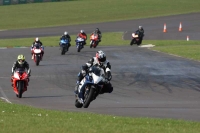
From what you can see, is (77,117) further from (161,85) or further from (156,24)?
(156,24)

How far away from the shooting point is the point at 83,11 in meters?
74.6

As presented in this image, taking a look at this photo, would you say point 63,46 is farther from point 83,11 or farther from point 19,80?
point 83,11

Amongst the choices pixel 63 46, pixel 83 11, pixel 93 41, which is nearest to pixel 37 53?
pixel 63 46

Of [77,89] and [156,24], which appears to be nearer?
[77,89]

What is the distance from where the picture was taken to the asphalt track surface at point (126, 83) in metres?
17.5

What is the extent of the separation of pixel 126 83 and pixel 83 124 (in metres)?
12.2

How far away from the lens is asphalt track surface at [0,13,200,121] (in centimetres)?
1750

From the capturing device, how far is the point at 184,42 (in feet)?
151

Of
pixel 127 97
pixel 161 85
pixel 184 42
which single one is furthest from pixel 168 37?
pixel 127 97

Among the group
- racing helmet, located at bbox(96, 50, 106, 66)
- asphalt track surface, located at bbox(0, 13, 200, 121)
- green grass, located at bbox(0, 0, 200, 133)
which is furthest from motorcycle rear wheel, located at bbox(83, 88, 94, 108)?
green grass, located at bbox(0, 0, 200, 133)

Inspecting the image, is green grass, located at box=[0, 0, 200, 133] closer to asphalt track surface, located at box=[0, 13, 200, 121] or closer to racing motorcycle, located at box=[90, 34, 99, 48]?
asphalt track surface, located at box=[0, 13, 200, 121]

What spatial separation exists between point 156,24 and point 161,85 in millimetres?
38057

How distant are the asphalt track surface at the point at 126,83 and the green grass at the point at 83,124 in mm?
2270

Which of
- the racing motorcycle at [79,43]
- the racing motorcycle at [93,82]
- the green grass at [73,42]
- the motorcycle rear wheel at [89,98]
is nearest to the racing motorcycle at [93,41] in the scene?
the racing motorcycle at [79,43]
